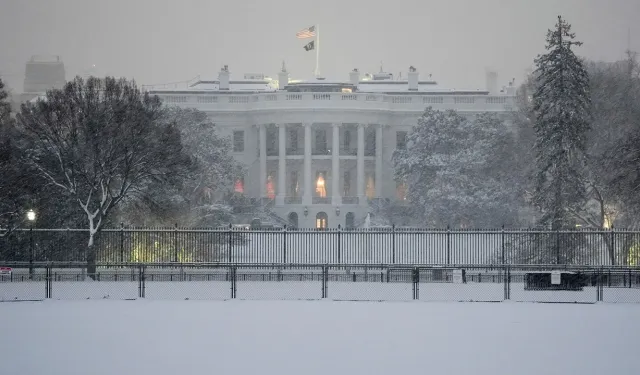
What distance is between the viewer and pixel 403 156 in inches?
2921

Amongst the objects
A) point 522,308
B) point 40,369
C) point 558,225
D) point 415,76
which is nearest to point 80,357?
point 40,369

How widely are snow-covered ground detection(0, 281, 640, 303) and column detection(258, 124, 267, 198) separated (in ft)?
167

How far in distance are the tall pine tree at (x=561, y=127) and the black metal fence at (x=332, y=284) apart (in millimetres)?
8873

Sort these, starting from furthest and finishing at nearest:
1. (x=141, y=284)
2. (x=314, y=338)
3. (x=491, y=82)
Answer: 1. (x=491, y=82)
2. (x=141, y=284)
3. (x=314, y=338)

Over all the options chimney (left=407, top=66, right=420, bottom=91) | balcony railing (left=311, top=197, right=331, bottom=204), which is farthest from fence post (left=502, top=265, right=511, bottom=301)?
chimney (left=407, top=66, right=420, bottom=91)

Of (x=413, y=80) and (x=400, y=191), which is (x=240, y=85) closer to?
(x=413, y=80)

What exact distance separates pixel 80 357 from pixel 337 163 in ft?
224

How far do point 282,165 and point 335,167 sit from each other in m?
4.40

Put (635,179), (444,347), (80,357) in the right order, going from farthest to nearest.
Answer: (635,179) < (444,347) < (80,357)

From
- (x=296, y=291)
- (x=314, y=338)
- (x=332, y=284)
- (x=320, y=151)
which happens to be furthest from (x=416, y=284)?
(x=320, y=151)

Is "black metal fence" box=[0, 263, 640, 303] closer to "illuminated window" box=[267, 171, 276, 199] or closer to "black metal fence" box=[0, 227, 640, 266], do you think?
"black metal fence" box=[0, 227, 640, 266]

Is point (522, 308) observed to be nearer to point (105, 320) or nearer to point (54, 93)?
point (105, 320)

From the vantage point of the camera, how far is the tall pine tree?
48.8m

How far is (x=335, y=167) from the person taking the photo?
90.7 m
